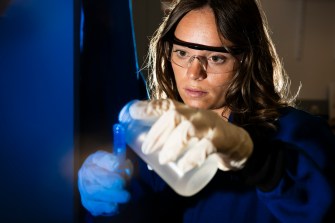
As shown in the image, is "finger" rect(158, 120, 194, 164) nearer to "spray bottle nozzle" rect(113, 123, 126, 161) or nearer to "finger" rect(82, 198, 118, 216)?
"spray bottle nozzle" rect(113, 123, 126, 161)

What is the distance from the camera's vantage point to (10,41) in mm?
1006

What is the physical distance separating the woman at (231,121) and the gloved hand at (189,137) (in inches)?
3.0

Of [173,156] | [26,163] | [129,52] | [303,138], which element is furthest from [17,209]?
[303,138]

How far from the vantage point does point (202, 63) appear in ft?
3.01

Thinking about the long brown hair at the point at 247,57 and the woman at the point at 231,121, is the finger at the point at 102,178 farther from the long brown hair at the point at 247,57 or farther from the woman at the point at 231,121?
the long brown hair at the point at 247,57

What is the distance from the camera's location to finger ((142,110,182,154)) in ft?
1.73

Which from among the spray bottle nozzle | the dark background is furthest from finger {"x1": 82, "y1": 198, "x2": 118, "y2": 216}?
the dark background

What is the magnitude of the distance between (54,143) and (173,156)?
68 centimetres

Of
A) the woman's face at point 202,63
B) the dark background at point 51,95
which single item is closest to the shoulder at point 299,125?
the woman's face at point 202,63

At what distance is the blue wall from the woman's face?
37 cm

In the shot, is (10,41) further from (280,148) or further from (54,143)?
(280,148)

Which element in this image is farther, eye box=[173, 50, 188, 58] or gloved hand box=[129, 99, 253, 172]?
eye box=[173, 50, 188, 58]

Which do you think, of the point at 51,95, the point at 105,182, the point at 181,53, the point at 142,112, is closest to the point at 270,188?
the point at 142,112

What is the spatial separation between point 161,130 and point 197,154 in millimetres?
74
